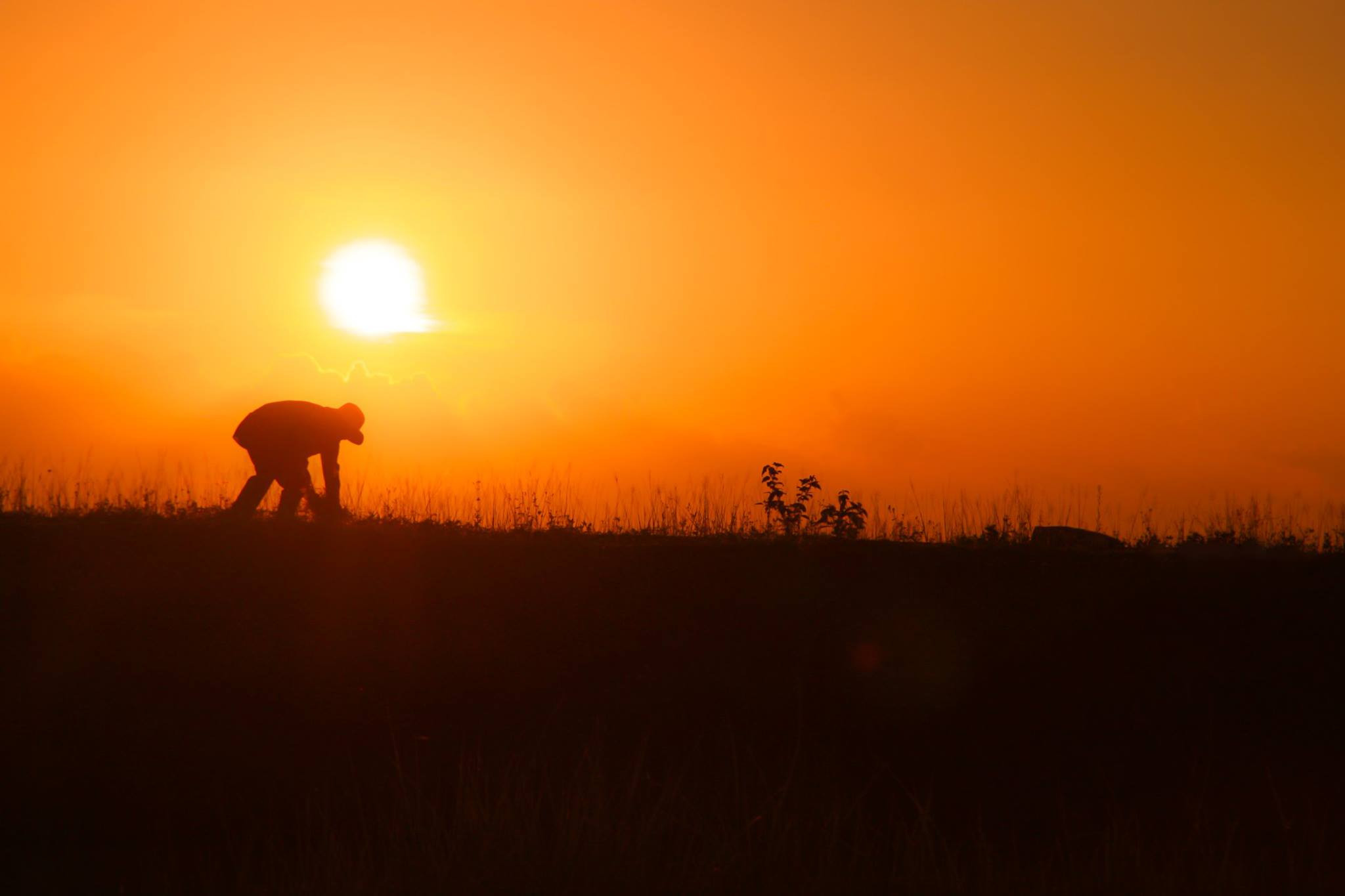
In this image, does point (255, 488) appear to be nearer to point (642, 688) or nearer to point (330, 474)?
point (330, 474)

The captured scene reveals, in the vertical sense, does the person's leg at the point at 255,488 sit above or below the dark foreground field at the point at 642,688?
above

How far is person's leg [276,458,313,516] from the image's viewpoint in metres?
15.8

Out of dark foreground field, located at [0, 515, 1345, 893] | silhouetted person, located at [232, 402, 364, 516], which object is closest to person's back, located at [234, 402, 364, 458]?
silhouetted person, located at [232, 402, 364, 516]

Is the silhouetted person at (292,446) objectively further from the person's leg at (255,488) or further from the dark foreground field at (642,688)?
the dark foreground field at (642,688)

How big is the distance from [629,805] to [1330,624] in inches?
354

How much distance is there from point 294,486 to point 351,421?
1.04m

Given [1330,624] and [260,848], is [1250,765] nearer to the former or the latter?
[1330,624]

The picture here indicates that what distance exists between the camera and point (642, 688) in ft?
44.1

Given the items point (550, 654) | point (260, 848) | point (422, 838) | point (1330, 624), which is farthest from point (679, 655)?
point (1330, 624)

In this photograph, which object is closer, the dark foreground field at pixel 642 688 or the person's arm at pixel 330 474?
the dark foreground field at pixel 642 688

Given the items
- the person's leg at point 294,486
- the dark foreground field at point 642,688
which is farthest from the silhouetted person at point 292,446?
the dark foreground field at point 642,688

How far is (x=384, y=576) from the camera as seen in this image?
47.8ft

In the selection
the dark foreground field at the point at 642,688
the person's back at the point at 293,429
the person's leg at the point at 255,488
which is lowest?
the dark foreground field at the point at 642,688

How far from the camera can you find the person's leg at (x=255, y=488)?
15.9 meters
